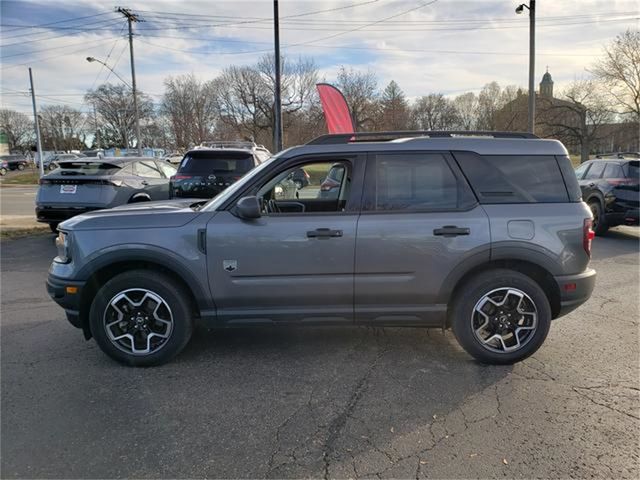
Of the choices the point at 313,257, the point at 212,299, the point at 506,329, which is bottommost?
the point at 506,329

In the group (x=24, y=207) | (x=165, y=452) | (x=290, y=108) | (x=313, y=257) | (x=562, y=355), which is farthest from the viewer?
(x=290, y=108)

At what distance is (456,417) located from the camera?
302 cm

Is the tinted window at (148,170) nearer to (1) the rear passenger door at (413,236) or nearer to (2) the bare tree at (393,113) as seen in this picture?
(1) the rear passenger door at (413,236)

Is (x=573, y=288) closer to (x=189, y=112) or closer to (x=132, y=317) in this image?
(x=132, y=317)

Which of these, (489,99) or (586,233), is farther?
(489,99)

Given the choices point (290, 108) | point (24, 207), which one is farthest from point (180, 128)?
point (24, 207)

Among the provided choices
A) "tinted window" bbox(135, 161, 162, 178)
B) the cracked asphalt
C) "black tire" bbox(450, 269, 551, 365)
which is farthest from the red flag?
"black tire" bbox(450, 269, 551, 365)

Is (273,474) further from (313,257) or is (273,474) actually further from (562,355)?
(562,355)

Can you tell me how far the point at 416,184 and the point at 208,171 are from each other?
19.4ft

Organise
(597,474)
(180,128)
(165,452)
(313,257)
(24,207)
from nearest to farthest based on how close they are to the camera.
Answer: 1. (597,474)
2. (165,452)
3. (313,257)
4. (24,207)
5. (180,128)

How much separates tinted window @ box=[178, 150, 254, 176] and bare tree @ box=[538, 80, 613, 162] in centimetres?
4821

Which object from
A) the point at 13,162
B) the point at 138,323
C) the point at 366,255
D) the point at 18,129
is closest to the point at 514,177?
the point at 366,255

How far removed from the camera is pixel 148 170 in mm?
10328

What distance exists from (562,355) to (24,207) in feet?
59.5
